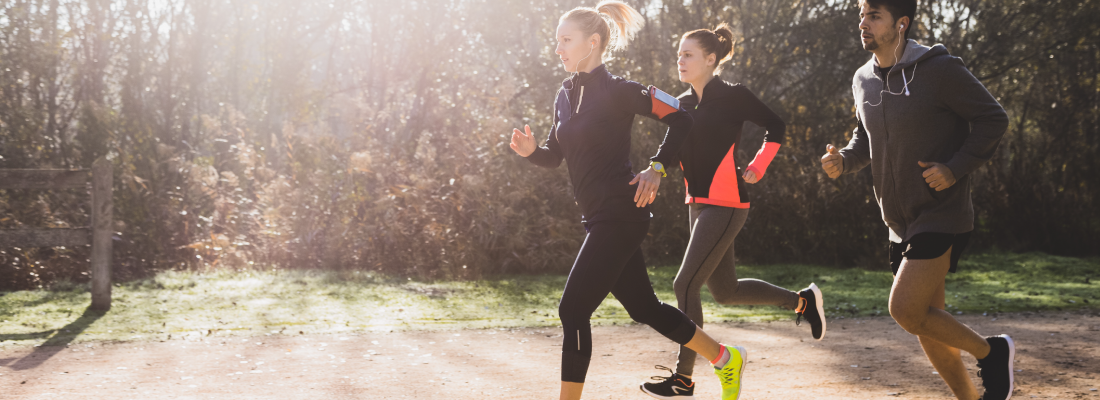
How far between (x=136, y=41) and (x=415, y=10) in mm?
7453

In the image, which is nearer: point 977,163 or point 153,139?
point 977,163

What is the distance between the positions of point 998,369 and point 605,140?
1824 millimetres

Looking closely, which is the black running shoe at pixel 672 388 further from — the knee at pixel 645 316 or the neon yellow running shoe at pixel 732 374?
the knee at pixel 645 316

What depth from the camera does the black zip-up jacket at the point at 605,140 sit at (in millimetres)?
3250

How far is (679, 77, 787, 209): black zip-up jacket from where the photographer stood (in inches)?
161

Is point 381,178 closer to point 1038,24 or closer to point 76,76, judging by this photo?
point 76,76

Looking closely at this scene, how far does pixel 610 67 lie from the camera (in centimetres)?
1146

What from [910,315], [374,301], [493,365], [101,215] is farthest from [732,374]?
[101,215]

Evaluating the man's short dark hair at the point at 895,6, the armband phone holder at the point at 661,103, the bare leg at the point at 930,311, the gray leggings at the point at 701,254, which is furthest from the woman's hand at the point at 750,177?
the man's short dark hair at the point at 895,6

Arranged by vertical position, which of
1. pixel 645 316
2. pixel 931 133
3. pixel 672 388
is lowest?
pixel 672 388

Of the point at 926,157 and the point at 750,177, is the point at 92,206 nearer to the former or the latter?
the point at 750,177

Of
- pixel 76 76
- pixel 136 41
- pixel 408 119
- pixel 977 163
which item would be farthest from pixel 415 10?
pixel 977 163

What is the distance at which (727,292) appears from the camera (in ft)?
14.1

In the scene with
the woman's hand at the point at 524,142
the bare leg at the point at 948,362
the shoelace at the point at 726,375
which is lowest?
the shoelace at the point at 726,375
